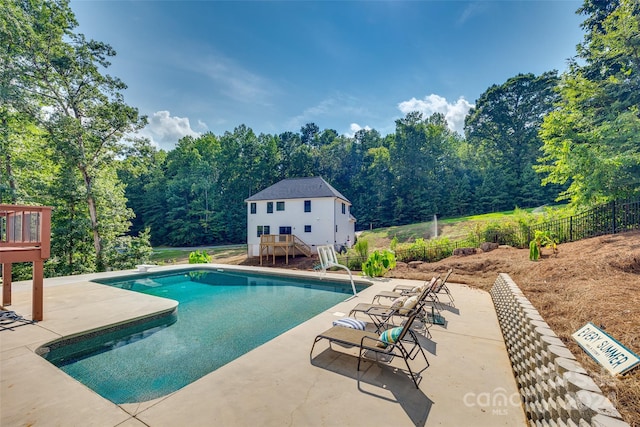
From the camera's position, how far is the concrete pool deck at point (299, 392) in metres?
2.70

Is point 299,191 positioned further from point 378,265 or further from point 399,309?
point 399,309

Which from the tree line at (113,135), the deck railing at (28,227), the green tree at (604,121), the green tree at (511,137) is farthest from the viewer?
the green tree at (511,137)

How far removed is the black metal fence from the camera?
912 cm

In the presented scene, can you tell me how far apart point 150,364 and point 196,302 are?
4209 millimetres

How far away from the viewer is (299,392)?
313 cm

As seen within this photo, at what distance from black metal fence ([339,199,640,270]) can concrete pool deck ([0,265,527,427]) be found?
8334mm

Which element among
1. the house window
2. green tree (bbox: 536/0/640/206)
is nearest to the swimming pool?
green tree (bbox: 536/0/640/206)

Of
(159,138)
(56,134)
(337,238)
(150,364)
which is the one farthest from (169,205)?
(150,364)

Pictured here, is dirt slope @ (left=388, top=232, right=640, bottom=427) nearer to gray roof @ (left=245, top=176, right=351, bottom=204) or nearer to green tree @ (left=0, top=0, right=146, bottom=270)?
gray roof @ (left=245, top=176, right=351, bottom=204)

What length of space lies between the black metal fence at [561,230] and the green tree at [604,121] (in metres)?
0.72

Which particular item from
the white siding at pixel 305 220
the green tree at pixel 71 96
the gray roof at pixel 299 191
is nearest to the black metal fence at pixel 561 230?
the white siding at pixel 305 220

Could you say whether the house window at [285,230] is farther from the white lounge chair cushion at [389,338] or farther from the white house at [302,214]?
the white lounge chair cushion at [389,338]

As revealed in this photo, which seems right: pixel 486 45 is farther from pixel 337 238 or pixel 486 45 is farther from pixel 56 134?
pixel 56 134

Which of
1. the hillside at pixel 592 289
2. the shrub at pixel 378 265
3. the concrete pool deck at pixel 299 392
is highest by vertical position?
the hillside at pixel 592 289
